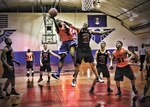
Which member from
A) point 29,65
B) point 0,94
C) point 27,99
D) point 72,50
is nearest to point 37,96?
point 27,99

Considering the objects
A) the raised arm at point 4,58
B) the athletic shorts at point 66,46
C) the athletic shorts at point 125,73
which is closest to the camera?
the raised arm at point 4,58

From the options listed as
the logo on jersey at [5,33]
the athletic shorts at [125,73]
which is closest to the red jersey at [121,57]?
the athletic shorts at [125,73]

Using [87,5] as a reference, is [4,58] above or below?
below

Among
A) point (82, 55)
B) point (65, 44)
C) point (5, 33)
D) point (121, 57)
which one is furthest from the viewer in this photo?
point (5, 33)

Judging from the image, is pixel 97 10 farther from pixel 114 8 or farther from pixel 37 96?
pixel 37 96

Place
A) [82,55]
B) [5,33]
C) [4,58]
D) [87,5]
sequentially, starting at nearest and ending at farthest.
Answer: [4,58]
[82,55]
[87,5]
[5,33]

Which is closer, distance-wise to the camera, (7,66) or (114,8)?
(7,66)

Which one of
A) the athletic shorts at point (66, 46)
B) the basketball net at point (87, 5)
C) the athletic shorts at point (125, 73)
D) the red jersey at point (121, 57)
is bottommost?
the athletic shorts at point (125, 73)

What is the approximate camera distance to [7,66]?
9078 mm

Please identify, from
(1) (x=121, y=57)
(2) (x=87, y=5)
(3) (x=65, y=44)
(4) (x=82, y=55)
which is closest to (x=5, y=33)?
(2) (x=87, y=5)

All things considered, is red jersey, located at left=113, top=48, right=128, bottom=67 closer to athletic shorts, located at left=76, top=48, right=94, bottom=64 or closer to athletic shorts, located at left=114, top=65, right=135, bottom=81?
athletic shorts, located at left=114, top=65, right=135, bottom=81

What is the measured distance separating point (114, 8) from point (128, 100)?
2055 cm

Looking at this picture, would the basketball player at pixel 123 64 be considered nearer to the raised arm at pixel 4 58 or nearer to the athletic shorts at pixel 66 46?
the athletic shorts at pixel 66 46

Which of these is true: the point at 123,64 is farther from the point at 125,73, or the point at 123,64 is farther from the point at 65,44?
the point at 65,44
